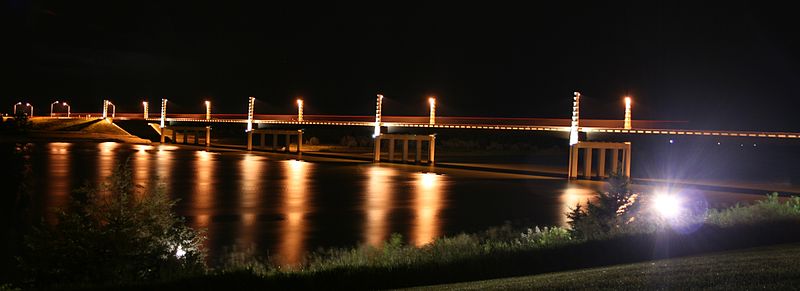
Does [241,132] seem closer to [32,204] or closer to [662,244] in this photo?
[32,204]

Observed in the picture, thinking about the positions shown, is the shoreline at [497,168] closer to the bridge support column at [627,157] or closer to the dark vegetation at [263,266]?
the bridge support column at [627,157]

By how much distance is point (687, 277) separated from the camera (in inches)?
396

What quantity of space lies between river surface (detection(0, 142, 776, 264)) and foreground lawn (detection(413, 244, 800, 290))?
7341mm

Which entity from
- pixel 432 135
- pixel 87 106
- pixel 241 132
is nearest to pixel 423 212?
pixel 432 135

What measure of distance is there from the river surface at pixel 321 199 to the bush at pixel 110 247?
1.17 m

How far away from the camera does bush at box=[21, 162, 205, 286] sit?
12.1 metres

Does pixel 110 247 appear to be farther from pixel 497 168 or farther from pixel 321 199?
pixel 497 168

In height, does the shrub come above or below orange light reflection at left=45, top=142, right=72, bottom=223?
above

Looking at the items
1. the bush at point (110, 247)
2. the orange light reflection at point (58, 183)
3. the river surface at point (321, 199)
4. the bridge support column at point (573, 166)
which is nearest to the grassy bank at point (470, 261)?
the bush at point (110, 247)

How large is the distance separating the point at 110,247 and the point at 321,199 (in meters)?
20.0

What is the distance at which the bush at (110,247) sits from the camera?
12.1 metres

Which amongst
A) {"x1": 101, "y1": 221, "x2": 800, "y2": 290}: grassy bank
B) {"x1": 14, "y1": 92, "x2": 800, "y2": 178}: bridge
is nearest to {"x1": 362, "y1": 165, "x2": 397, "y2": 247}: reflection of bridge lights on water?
{"x1": 101, "y1": 221, "x2": 800, "y2": 290}: grassy bank

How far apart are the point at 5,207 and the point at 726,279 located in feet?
77.2

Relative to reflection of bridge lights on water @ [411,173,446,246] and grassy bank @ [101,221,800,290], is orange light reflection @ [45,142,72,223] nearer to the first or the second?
reflection of bridge lights on water @ [411,173,446,246]
